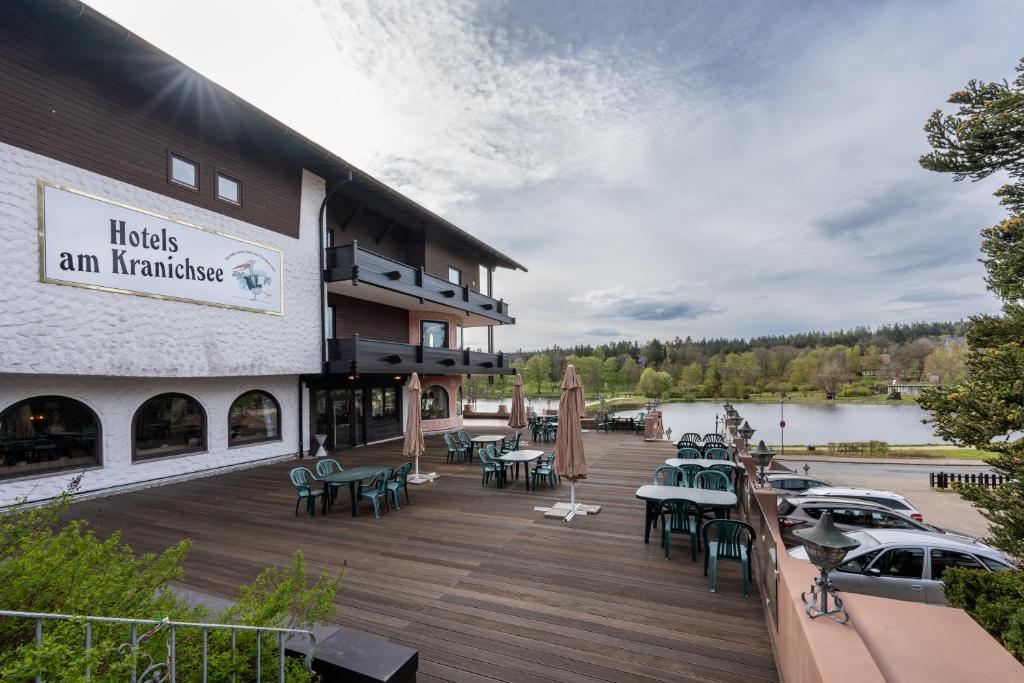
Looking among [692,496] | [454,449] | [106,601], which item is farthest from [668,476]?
[106,601]

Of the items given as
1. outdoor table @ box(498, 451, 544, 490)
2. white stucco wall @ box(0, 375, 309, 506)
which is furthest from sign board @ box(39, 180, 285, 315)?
outdoor table @ box(498, 451, 544, 490)

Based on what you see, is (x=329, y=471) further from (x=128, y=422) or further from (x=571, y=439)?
(x=571, y=439)

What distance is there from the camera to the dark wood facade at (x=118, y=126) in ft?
28.3

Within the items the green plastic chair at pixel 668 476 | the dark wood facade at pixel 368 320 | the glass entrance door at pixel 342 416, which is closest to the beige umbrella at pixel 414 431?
the green plastic chair at pixel 668 476

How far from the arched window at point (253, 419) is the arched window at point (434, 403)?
7.91 meters

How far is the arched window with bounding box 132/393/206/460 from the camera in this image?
11305mm

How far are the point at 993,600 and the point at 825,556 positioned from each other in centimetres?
442

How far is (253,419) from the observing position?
559 inches

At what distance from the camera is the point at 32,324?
8.60m

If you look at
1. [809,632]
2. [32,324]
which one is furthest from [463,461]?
[809,632]

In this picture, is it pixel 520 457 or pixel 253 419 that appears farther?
pixel 253 419

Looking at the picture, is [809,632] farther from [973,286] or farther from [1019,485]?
[973,286]

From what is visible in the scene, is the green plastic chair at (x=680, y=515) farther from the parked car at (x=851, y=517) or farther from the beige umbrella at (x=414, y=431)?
the beige umbrella at (x=414, y=431)

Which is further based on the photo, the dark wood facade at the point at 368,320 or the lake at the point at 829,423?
the lake at the point at 829,423
